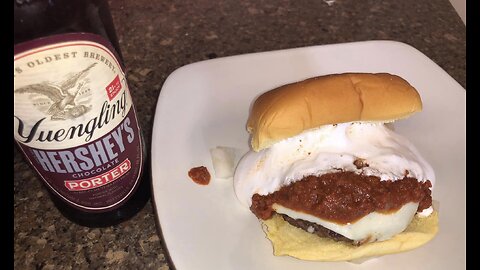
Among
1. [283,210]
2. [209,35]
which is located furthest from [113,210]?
A: [209,35]

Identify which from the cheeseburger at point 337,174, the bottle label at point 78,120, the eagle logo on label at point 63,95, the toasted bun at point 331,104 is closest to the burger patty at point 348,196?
the cheeseburger at point 337,174

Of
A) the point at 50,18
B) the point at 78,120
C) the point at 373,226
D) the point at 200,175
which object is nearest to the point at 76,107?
the point at 78,120

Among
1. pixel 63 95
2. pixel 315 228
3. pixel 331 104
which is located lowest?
pixel 315 228

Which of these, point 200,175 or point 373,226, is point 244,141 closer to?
point 200,175

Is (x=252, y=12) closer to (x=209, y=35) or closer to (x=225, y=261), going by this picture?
(x=209, y=35)

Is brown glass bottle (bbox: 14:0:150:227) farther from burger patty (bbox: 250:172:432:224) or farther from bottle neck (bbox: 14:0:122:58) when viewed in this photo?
burger patty (bbox: 250:172:432:224)

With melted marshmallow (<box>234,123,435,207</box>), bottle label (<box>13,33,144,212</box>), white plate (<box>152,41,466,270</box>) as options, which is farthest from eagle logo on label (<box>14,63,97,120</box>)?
melted marshmallow (<box>234,123,435,207</box>)

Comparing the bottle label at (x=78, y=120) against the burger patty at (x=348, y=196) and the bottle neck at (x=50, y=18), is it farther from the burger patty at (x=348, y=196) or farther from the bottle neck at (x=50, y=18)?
the burger patty at (x=348, y=196)
